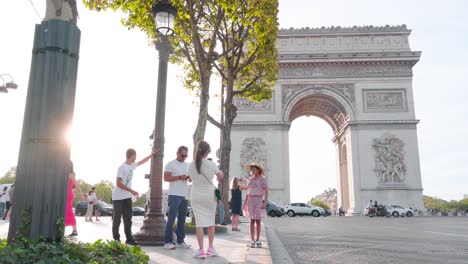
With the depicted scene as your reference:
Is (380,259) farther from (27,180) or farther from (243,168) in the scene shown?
(243,168)

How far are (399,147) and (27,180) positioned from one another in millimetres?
30059

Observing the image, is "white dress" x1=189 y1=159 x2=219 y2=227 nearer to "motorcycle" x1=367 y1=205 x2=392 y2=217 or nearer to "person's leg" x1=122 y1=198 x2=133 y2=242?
"person's leg" x1=122 y1=198 x2=133 y2=242

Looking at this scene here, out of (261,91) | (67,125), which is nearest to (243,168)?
(261,91)

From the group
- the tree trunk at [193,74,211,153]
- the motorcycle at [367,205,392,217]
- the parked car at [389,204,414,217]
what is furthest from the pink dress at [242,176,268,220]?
the parked car at [389,204,414,217]

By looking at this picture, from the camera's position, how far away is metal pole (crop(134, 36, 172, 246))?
6.37m

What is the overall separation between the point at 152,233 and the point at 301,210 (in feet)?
77.9

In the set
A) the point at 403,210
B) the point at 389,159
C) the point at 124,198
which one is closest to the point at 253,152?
the point at 389,159

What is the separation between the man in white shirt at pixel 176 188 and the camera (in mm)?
5770

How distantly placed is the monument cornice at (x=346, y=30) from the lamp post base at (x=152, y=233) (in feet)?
94.0

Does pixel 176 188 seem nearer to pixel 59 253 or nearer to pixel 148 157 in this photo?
pixel 148 157

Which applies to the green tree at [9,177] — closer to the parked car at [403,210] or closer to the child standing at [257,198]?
the parked car at [403,210]

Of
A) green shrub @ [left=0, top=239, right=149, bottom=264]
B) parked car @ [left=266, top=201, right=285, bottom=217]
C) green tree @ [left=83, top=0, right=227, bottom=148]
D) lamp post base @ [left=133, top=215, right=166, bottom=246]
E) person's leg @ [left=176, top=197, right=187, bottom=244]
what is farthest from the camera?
parked car @ [left=266, top=201, right=285, bottom=217]

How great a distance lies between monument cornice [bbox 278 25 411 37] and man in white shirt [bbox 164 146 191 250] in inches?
1137

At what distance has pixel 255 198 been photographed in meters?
6.51
